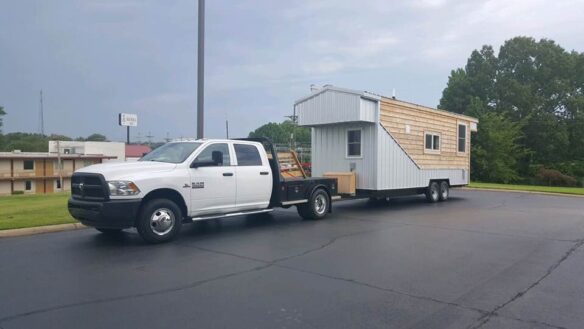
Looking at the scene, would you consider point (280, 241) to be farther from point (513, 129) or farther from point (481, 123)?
point (513, 129)

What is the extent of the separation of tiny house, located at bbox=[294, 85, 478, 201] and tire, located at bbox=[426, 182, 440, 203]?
0.12 feet

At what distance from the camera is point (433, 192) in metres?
17.9

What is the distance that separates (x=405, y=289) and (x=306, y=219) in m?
6.64

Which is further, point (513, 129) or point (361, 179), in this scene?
point (513, 129)

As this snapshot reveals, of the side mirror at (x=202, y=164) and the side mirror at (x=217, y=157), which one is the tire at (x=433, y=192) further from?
the side mirror at (x=202, y=164)

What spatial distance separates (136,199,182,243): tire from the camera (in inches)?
344

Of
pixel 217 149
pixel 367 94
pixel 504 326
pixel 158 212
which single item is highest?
pixel 367 94

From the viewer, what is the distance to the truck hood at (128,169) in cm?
868

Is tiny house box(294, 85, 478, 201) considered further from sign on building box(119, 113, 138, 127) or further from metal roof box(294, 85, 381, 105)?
sign on building box(119, 113, 138, 127)

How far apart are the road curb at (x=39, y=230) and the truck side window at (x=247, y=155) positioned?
3.77 m

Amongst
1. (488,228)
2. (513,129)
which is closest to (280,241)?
(488,228)

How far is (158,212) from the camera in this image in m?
8.91

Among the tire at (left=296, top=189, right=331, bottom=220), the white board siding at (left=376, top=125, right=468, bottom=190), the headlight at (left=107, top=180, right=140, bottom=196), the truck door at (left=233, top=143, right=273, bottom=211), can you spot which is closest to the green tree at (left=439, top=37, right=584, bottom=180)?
the white board siding at (left=376, top=125, right=468, bottom=190)

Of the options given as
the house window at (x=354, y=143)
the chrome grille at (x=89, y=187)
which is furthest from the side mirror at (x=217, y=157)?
the house window at (x=354, y=143)
